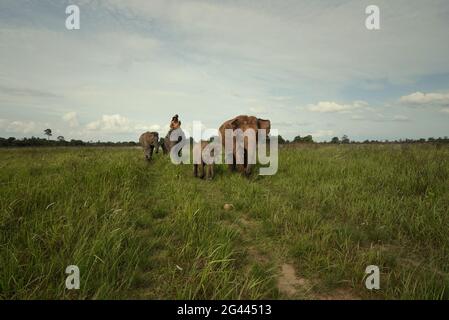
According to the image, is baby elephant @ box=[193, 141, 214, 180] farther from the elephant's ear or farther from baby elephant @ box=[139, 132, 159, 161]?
baby elephant @ box=[139, 132, 159, 161]

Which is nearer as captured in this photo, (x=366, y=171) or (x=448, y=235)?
(x=448, y=235)

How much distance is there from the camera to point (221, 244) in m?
2.76

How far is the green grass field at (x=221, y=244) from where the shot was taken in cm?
219

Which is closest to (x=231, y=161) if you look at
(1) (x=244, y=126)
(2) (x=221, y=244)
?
(1) (x=244, y=126)

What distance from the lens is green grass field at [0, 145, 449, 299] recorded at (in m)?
2.19

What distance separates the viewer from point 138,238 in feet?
9.86

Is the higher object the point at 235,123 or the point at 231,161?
the point at 235,123

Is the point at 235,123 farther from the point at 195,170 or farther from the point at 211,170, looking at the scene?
the point at 195,170

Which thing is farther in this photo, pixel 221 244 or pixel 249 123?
pixel 249 123

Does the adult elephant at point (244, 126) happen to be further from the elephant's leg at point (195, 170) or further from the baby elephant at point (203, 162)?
the elephant's leg at point (195, 170)

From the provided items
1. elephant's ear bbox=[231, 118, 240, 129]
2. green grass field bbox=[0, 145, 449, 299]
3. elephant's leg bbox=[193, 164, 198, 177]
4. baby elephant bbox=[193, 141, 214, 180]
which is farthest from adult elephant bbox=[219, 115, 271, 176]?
green grass field bbox=[0, 145, 449, 299]
